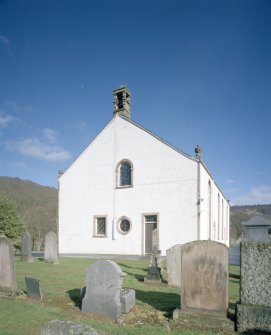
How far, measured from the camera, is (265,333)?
570 centimetres

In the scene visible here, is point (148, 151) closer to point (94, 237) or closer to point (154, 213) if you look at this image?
point (154, 213)

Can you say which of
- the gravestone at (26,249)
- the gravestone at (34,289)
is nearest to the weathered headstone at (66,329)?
the gravestone at (34,289)

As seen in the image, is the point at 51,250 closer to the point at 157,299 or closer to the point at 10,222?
the point at 157,299

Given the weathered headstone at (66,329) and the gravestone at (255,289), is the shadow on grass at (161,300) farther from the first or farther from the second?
the weathered headstone at (66,329)

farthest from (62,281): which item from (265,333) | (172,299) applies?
(265,333)

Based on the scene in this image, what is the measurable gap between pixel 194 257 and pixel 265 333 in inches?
75.2

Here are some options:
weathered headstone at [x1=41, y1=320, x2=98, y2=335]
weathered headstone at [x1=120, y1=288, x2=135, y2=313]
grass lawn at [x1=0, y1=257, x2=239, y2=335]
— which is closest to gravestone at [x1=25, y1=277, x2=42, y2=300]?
grass lawn at [x1=0, y1=257, x2=239, y2=335]

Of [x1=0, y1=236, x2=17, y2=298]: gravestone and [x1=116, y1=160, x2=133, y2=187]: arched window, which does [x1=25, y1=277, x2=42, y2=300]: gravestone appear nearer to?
[x1=0, y1=236, x2=17, y2=298]: gravestone

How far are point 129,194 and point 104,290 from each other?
15254 mm

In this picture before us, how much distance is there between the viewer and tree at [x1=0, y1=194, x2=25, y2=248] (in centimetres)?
2989

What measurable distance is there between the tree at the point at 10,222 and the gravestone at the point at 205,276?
89.3 feet

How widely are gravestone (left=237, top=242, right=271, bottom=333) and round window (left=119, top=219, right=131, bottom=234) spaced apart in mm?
16310

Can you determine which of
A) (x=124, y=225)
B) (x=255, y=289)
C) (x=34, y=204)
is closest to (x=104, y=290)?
(x=255, y=289)

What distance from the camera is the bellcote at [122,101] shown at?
81.7 ft
